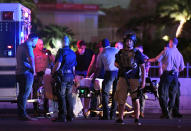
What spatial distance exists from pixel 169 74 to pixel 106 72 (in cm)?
150

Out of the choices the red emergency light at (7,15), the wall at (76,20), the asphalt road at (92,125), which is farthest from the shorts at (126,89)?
the wall at (76,20)

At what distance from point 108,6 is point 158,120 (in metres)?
39.4

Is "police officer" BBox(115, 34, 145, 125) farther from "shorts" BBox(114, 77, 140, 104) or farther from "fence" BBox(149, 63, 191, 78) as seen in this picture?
"fence" BBox(149, 63, 191, 78)

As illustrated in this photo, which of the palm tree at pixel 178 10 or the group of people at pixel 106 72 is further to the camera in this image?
the palm tree at pixel 178 10

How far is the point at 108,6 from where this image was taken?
2003 inches

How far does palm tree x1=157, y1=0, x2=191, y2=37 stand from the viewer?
33250mm

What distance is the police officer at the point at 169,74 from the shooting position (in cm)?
1262

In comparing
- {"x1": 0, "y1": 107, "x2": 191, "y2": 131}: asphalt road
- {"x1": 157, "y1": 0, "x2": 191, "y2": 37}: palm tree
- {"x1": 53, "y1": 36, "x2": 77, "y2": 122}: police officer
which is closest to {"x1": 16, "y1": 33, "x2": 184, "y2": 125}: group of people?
{"x1": 53, "y1": 36, "x2": 77, "y2": 122}: police officer

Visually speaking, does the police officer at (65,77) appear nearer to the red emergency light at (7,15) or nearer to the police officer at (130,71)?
the police officer at (130,71)

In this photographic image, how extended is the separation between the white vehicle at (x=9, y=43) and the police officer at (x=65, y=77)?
1.94 m

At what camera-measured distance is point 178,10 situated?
3344 centimetres

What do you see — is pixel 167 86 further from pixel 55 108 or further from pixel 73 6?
pixel 73 6

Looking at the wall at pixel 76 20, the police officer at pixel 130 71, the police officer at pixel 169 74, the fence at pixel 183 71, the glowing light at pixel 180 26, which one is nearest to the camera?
the police officer at pixel 130 71

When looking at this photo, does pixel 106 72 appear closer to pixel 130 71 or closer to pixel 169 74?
pixel 130 71
